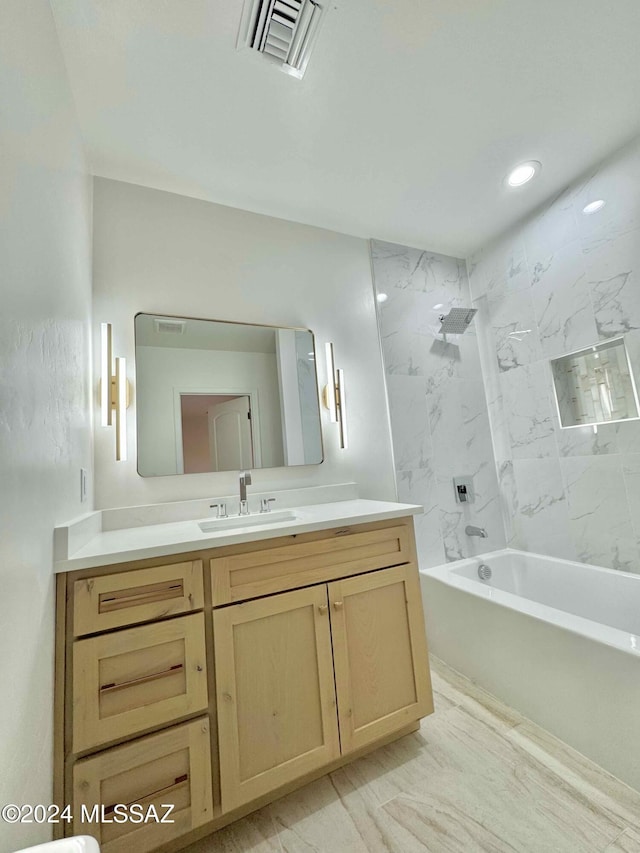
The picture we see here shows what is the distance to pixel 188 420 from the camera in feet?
5.93

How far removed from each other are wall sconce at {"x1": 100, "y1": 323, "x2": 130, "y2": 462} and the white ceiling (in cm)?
94

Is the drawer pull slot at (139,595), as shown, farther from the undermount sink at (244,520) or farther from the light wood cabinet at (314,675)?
the undermount sink at (244,520)

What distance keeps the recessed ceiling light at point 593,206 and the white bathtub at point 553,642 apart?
1980mm

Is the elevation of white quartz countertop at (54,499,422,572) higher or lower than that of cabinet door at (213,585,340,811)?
higher

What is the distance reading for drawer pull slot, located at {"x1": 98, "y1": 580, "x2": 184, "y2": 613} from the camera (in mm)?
1031

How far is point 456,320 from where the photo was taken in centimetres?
256

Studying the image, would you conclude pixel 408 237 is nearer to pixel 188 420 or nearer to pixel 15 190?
pixel 188 420

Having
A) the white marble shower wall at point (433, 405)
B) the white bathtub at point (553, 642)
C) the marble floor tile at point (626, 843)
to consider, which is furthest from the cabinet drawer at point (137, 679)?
the white marble shower wall at point (433, 405)

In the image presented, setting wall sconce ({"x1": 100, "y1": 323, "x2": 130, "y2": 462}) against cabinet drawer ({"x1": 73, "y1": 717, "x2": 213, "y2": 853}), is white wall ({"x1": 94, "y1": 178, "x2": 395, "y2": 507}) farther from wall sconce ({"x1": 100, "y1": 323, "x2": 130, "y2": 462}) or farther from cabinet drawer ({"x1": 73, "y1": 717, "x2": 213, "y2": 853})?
cabinet drawer ({"x1": 73, "y1": 717, "x2": 213, "y2": 853})

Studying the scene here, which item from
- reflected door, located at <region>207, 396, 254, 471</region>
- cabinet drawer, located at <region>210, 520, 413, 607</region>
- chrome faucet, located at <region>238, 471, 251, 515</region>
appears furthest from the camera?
reflected door, located at <region>207, 396, 254, 471</region>

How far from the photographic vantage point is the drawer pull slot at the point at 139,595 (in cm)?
103

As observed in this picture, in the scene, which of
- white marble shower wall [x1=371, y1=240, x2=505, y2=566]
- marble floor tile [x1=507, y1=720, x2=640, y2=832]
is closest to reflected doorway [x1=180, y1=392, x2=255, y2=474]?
white marble shower wall [x1=371, y1=240, x2=505, y2=566]

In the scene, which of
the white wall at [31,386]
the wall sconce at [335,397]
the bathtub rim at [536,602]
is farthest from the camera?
the wall sconce at [335,397]

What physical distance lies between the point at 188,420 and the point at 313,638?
1128mm
